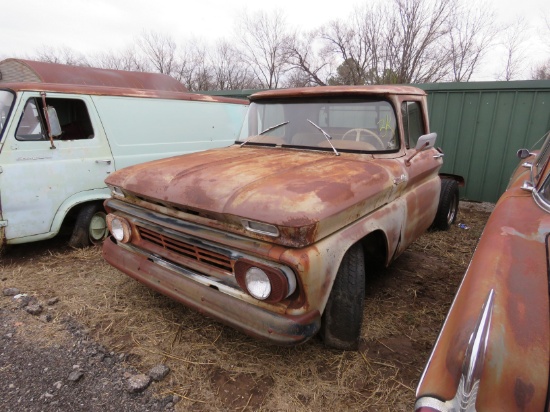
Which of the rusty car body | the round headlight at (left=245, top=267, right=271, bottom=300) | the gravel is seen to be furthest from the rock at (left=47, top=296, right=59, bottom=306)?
the rusty car body

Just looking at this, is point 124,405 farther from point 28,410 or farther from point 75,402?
point 28,410

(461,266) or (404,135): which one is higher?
(404,135)

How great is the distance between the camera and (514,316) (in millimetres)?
1150

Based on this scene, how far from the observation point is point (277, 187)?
2076 mm

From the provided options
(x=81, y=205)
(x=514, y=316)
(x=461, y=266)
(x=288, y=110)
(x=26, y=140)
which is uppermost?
(x=288, y=110)

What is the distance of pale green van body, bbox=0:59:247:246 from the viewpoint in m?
3.59

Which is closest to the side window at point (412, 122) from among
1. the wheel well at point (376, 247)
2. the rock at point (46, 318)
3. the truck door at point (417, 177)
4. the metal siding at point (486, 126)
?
the truck door at point (417, 177)

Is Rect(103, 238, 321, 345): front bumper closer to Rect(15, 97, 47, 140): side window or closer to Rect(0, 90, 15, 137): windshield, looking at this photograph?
Rect(15, 97, 47, 140): side window

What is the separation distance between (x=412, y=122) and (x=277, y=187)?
198 cm

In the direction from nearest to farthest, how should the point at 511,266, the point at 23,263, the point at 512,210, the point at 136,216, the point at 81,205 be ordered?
1. the point at 511,266
2. the point at 512,210
3. the point at 136,216
4. the point at 23,263
5. the point at 81,205

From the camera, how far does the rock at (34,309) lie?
9.50ft

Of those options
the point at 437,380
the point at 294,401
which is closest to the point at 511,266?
the point at 437,380

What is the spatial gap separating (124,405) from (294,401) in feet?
3.29

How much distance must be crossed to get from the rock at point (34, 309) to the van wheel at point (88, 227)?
133 centimetres
